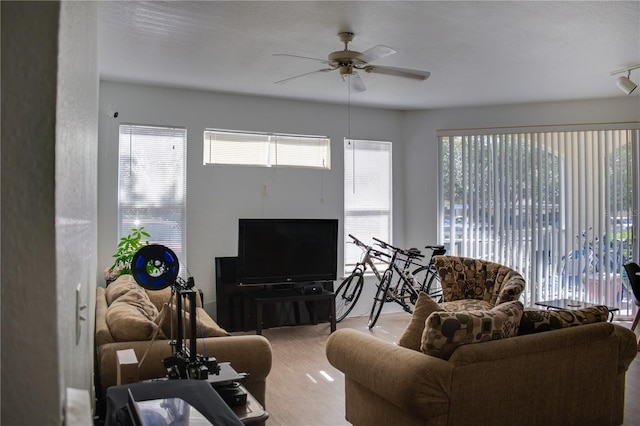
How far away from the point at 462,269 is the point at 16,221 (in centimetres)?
512

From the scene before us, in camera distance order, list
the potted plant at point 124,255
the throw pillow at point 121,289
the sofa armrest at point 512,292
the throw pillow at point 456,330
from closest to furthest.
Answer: the throw pillow at point 456,330
the throw pillow at point 121,289
the sofa armrest at point 512,292
the potted plant at point 124,255

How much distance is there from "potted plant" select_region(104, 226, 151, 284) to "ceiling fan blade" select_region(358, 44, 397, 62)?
2.79 metres

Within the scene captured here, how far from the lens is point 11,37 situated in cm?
47

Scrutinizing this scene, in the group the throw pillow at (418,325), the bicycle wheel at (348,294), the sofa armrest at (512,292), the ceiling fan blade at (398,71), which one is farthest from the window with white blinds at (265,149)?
the throw pillow at (418,325)

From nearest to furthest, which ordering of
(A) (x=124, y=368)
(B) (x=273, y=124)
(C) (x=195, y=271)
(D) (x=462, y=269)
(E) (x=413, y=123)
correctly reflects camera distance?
1. (A) (x=124, y=368)
2. (D) (x=462, y=269)
3. (C) (x=195, y=271)
4. (B) (x=273, y=124)
5. (E) (x=413, y=123)

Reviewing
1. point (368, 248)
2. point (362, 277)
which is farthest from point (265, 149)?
point (362, 277)

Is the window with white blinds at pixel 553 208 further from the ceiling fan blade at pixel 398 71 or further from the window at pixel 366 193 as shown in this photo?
the ceiling fan blade at pixel 398 71

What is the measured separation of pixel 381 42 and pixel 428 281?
11.6 feet

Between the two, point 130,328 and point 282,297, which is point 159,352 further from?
point 282,297

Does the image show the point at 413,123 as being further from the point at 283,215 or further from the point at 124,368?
the point at 124,368

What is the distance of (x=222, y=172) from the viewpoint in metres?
5.88

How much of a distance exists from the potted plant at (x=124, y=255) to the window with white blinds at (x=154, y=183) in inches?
9.5

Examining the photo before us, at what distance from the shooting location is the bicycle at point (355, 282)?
6277mm

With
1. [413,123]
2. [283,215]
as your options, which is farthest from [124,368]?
[413,123]
